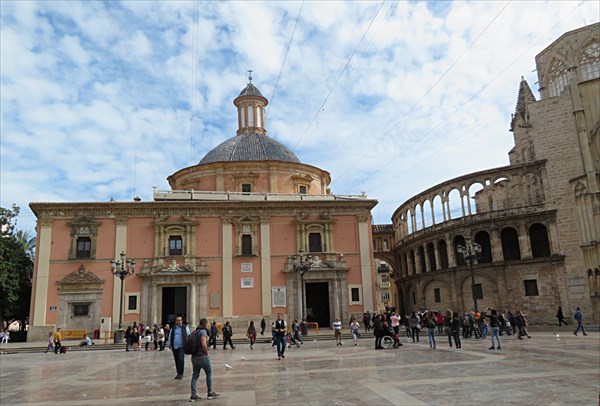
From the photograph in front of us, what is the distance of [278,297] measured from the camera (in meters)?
29.4

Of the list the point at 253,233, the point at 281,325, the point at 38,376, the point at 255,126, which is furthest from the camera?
the point at 255,126

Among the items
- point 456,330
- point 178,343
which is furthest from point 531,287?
point 178,343

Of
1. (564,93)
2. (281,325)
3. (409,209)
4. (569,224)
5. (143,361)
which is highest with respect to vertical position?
(564,93)

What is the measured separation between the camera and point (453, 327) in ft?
53.2

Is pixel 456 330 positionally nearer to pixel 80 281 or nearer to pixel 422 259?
pixel 80 281

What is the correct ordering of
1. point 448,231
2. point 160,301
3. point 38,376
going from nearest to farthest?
point 38,376 → point 160,301 → point 448,231

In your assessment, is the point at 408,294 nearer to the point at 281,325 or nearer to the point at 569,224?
the point at 569,224

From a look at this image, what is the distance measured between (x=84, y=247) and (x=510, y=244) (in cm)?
2866

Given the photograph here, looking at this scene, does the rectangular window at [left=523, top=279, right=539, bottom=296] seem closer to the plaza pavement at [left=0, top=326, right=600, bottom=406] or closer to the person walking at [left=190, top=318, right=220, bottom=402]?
the plaza pavement at [left=0, top=326, right=600, bottom=406]

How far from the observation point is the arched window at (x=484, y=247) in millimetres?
34062

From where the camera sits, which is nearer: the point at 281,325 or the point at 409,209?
the point at 281,325

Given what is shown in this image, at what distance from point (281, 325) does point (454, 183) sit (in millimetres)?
25278

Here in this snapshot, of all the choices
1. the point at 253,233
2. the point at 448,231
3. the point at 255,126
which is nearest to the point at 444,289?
the point at 448,231

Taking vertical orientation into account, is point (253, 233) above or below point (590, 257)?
above
